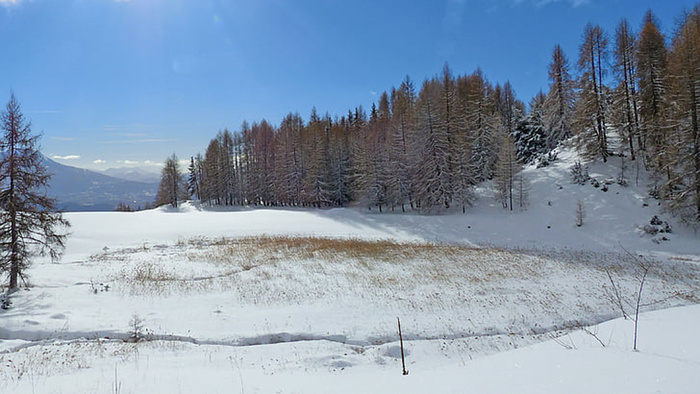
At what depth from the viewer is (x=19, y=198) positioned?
1214 centimetres

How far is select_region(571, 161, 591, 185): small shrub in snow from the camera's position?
1256 inches

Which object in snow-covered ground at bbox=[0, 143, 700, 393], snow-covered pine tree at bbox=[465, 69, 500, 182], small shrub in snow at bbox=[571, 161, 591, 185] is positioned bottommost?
snow-covered ground at bbox=[0, 143, 700, 393]

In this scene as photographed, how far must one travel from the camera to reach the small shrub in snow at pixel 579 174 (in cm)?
3189

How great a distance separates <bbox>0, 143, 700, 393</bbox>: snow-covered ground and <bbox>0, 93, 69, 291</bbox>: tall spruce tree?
1518mm

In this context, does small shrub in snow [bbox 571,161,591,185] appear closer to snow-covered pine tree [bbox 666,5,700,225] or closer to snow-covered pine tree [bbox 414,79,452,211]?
snow-covered pine tree [bbox 666,5,700,225]

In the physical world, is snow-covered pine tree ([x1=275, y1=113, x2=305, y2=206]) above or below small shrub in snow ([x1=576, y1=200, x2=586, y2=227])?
above

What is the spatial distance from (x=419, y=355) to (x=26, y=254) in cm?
1426

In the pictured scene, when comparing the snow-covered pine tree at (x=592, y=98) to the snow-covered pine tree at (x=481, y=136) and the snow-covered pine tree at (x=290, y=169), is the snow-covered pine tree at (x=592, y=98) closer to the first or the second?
the snow-covered pine tree at (x=481, y=136)

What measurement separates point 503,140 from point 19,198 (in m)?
39.0

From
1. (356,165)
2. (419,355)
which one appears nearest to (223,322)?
(419,355)

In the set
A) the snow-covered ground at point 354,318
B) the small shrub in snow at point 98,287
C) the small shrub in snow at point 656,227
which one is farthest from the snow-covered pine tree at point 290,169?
the small shrub in snow at point 656,227

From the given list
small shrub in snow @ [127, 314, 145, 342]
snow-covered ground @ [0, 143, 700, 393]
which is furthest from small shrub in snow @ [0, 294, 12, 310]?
small shrub in snow @ [127, 314, 145, 342]

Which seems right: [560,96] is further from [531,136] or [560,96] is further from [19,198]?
[19,198]

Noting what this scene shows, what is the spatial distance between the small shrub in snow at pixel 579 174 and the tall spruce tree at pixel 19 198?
39166 mm
